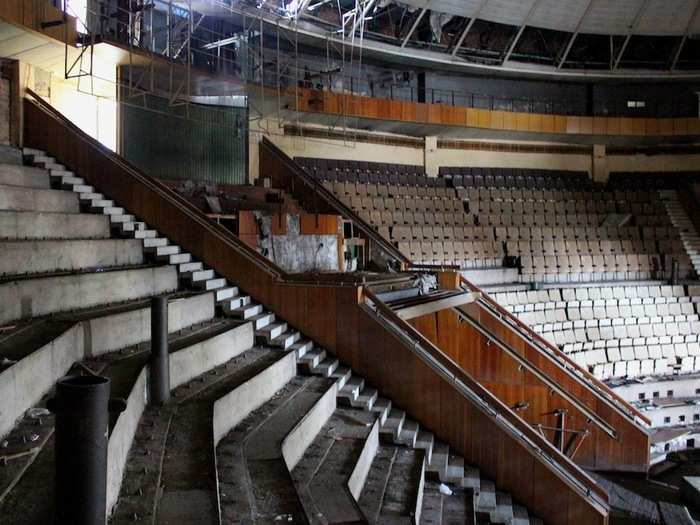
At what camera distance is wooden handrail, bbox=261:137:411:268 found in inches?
291

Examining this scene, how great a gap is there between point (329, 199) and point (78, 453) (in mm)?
7203

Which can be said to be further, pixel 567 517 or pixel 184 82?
pixel 184 82

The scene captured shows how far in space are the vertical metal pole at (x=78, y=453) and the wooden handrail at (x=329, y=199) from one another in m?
5.98

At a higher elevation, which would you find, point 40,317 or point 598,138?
point 598,138

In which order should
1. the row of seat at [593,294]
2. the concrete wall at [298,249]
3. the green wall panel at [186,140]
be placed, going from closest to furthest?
the concrete wall at [298,249], the green wall panel at [186,140], the row of seat at [593,294]

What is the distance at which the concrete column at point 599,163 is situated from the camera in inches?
498

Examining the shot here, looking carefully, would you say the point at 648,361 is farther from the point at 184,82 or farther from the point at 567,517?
the point at 184,82

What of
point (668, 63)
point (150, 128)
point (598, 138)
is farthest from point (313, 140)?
point (668, 63)

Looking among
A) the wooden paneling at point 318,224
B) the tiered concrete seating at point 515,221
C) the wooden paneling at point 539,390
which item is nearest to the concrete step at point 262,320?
the wooden paneling at point 539,390

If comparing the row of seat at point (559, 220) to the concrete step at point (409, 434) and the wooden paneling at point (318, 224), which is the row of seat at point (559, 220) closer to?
the wooden paneling at point (318, 224)

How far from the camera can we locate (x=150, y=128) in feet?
24.7

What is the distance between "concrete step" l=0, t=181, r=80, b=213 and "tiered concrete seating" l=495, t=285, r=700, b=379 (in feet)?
17.2

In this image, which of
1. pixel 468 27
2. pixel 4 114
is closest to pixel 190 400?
pixel 4 114

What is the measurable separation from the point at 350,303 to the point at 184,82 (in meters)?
4.22
